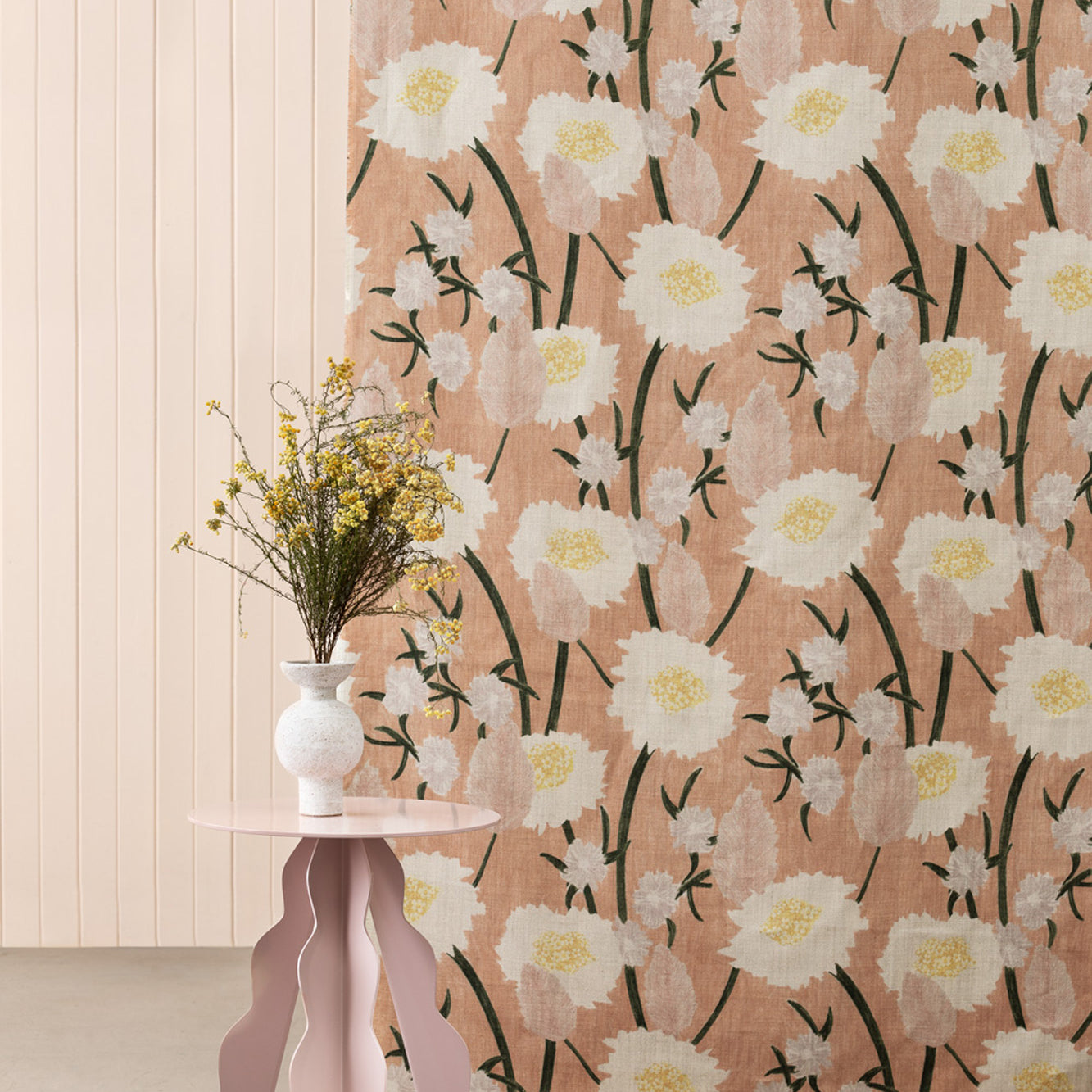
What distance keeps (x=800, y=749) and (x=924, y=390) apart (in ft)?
2.45

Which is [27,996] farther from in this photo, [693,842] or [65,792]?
[693,842]

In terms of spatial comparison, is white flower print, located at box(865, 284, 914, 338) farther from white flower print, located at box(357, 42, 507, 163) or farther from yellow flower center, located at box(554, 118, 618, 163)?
white flower print, located at box(357, 42, 507, 163)

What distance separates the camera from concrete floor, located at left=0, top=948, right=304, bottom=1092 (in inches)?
85.7

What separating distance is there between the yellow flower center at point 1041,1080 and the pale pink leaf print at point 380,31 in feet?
7.58

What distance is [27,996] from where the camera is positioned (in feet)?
8.38

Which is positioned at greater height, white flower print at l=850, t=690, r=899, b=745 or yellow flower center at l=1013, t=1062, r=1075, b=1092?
white flower print at l=850, t=690, r=899, b=745

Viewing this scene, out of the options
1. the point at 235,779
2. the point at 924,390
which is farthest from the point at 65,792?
the point at 924,390

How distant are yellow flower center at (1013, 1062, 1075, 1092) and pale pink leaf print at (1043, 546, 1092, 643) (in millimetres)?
831

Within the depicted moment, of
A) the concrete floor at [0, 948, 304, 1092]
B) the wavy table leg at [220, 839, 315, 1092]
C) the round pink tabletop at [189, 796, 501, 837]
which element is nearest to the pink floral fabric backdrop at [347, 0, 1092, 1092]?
the round pink tabletop at [189, 796, 501, 837]

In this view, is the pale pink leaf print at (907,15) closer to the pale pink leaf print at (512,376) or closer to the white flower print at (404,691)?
the pale pink leaf print at (512,376)

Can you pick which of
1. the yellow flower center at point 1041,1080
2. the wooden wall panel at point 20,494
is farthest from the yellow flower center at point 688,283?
the wooden wall panel at point 20,494

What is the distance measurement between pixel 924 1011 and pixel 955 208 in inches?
62.0

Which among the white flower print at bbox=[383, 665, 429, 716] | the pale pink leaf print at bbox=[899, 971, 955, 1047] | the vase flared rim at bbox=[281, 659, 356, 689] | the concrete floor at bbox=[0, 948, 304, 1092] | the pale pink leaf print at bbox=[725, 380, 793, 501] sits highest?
the pale pink leaf print at bbox=[725, 380, 793, 501]

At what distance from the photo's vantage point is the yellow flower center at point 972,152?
2.09m
